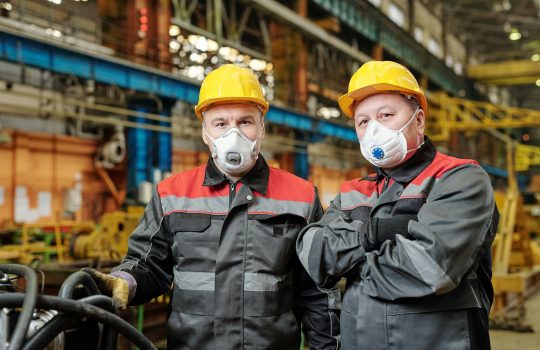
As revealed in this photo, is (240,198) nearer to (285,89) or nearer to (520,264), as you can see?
(520,264)

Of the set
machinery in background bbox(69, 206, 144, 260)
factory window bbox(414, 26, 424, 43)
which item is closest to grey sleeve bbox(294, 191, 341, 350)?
machinery in background bbox(69, 206, 144, 260)

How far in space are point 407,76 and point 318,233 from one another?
2.21 ft

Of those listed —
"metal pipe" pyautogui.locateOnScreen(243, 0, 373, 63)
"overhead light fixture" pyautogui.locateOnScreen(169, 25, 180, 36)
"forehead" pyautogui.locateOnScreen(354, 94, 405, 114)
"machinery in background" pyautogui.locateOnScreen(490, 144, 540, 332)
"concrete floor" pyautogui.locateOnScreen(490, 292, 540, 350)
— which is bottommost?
"concrete floor" pyautogui.locateOnScreen(490, 292, 540, 350)

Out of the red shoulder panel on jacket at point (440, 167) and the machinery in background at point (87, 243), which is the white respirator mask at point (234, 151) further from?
the machinery in background at point (87, 243)

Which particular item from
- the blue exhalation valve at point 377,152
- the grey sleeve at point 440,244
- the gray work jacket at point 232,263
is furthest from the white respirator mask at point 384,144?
the gray work jacket at point 232,263

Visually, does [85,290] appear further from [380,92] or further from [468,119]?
[468,119]

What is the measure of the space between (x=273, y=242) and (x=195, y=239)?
31 centimetres

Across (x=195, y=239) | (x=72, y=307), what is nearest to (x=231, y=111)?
(x=195, y=239)

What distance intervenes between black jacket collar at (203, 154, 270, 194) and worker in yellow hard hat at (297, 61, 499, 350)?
0.32m

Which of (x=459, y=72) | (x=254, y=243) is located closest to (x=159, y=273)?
(x=254, y=243)

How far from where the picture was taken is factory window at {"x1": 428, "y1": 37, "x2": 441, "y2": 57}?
89.4 feet

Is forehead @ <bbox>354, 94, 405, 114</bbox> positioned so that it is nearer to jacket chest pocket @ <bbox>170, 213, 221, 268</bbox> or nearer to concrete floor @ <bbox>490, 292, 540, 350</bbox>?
jacket chest pocket @ <bbox>170, 213, 221, 268</bbox>

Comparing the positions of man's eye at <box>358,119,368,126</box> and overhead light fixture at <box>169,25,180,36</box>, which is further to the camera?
overhead light fixture at <box>169,25,180,36</box>

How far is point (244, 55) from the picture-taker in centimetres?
1310
